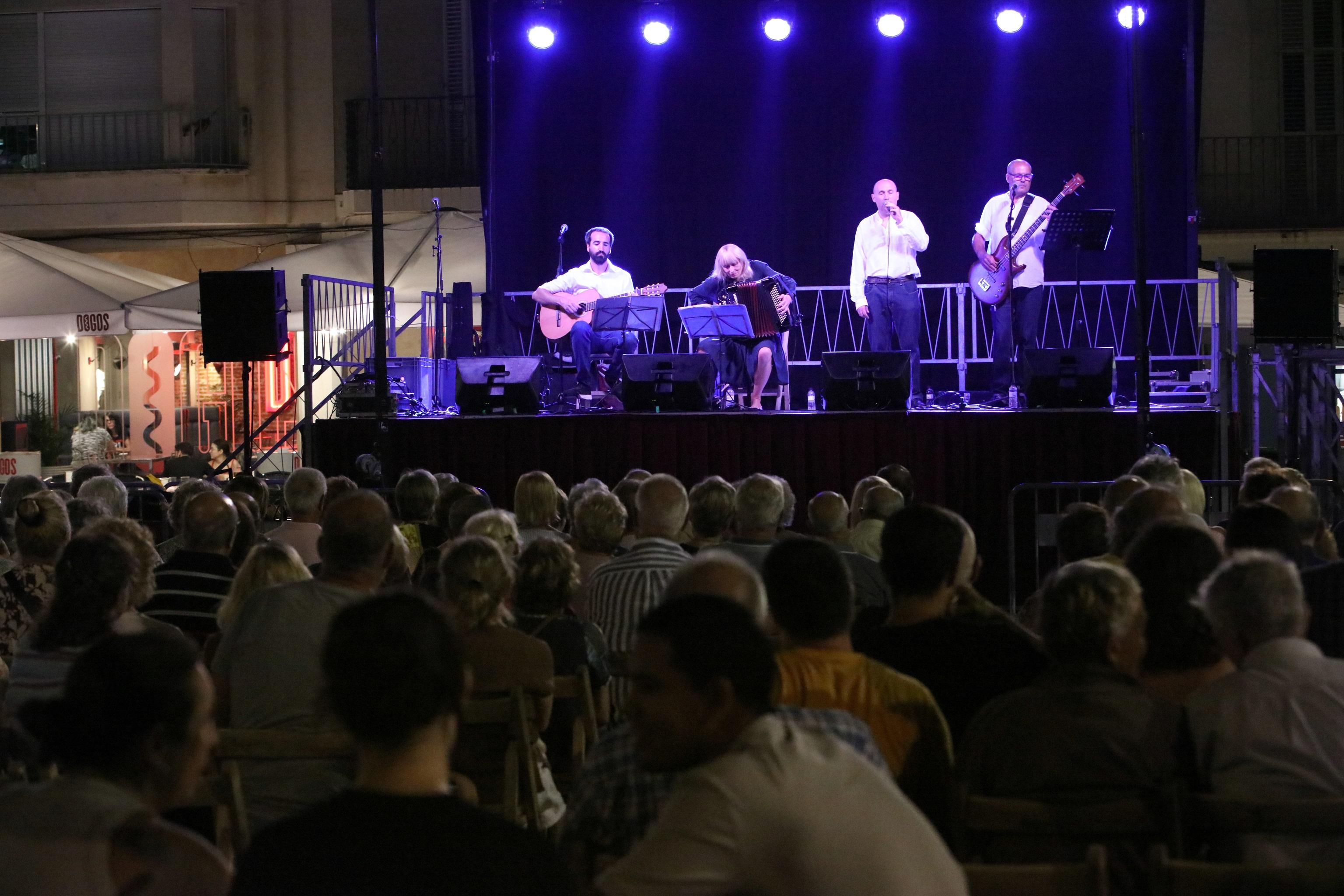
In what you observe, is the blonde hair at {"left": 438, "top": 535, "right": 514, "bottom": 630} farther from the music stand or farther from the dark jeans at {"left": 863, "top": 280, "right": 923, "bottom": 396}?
Result: the dark jeans at {"left": 863, "top": 280, "right": 923, "bottom": 396}

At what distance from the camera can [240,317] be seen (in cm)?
1069

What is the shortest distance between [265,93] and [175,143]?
49.5 inches

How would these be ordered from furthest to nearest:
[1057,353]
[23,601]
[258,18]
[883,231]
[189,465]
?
1. [258,18]
2. [189,465]
3. [883,231]
4. [1057,353]
5. [23,601]

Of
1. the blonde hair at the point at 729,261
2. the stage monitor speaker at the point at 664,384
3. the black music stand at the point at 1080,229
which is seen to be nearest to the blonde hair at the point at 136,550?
the stage monitor speaker at the point at 664,384

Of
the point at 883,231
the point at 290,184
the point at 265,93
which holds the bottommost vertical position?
→ the point at 883,231

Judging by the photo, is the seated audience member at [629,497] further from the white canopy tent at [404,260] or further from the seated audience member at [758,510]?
the white canopy tent at [404,260]

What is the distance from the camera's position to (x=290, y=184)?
17.5m

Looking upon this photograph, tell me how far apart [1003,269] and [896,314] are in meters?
0.87

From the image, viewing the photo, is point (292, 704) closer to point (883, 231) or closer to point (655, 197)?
point (883, 231)

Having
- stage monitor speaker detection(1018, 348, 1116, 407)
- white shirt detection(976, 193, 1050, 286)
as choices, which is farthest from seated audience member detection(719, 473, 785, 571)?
white shirt detection(976, 193, 1050, 286)

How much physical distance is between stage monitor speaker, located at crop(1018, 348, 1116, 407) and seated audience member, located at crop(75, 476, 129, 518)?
6003 mm

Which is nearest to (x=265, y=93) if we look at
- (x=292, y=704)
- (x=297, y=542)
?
(x=297, y=542)

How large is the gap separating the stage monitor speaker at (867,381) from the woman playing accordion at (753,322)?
3.50 ft

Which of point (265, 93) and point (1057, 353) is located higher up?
point (265, 93)
